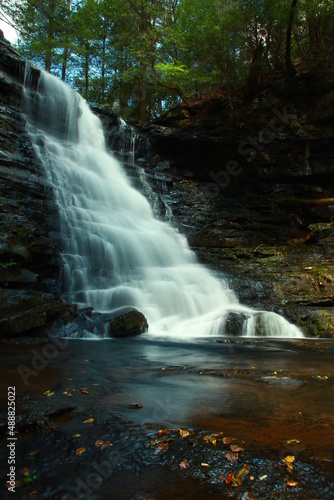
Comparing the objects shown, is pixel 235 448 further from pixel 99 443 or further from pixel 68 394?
pixel 68 394

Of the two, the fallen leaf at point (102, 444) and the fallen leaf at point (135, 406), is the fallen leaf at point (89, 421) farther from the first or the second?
the fallen leaf at point (135, 406)

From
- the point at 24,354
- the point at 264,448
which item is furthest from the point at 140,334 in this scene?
the point at 264,448

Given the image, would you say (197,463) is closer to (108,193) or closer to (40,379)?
(40,379)

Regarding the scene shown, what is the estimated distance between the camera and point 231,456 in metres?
2.22

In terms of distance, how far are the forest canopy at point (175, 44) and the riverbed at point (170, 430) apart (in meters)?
12.9

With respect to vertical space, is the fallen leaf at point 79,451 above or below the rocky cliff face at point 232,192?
below

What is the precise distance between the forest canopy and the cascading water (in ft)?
15.0

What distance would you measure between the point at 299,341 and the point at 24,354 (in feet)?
18.8

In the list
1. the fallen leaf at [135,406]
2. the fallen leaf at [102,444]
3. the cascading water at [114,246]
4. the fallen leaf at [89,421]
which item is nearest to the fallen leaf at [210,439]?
the fallen leaf at [102,444]

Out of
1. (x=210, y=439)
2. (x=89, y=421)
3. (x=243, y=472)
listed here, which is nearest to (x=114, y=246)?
(x=89, y=421)

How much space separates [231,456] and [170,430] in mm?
588

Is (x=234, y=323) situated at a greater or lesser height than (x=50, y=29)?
lesser

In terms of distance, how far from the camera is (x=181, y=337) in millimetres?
7770

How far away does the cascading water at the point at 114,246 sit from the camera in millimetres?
8875
